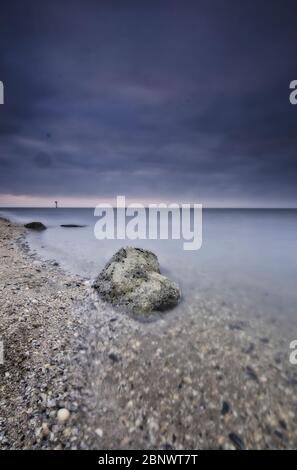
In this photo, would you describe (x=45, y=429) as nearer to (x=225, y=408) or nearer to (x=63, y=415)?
(x=63, y=415)

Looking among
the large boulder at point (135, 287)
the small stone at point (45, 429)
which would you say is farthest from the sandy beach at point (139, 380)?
the large boulder at point (135, 287)

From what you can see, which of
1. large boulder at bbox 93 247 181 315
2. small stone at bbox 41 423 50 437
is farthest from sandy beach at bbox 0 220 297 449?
large boulder at bbox 93 247 181 315

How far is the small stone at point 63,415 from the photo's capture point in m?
3.33

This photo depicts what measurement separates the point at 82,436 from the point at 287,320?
673cm

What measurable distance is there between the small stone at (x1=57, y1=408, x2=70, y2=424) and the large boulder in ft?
11.0

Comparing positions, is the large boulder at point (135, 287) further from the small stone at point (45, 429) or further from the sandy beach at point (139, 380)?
the small stone at point (45, 429)

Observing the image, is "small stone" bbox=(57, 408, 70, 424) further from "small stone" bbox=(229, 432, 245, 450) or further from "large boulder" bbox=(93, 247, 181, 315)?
"large boulder" bbox=(93, 247, 181, 315)

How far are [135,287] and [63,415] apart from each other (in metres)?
4.03

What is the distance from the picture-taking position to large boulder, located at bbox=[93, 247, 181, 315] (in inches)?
271

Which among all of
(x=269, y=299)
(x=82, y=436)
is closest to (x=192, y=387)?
(x=82, y=436)

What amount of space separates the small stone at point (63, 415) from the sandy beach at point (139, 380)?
14mm

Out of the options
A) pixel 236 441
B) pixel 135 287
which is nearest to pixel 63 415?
pixel 236 441
